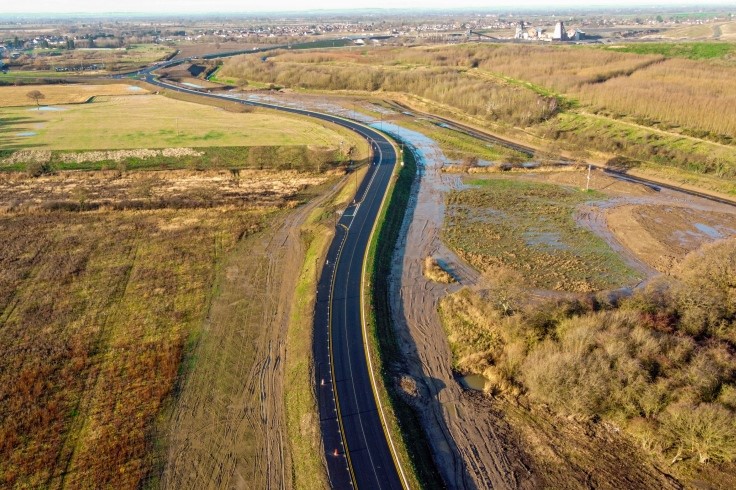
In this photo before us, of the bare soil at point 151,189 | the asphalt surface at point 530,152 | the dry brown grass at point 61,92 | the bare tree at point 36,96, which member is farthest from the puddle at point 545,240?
the bare tree at point 36,96

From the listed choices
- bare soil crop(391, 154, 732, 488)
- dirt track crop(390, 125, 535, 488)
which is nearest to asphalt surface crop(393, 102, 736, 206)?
dirt track crop(390, 125, 535, 488)

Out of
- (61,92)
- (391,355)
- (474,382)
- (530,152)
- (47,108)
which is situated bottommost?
(474,382)

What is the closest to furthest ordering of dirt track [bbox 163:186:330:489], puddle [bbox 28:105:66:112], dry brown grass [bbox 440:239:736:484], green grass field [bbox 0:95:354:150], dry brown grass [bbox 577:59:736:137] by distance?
dry brown grass [bbox 440:239:736:484]
dirt track [bbox 163:186:330:489]
dry brown grass [bbox 577:59:736:137]
green grass field [bbox 0:95:354:150]
puddle [bbox 28:105:66:112]

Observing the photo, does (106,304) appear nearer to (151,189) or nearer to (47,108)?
(151,189)

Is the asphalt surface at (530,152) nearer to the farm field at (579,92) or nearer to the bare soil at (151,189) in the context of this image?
the farm field at (579,92)

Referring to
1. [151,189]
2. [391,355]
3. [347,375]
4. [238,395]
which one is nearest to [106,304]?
[238,395]

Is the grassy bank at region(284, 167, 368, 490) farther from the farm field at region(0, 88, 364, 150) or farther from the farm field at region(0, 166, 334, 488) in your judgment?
the farm field at region(0, 88, 364, 150)

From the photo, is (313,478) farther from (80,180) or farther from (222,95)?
(222,95)
